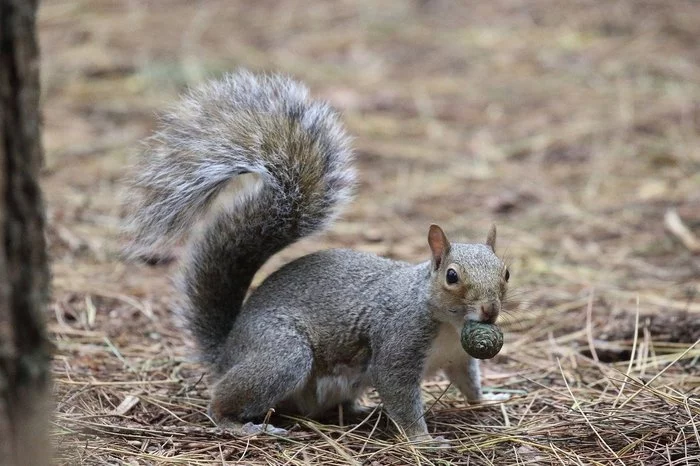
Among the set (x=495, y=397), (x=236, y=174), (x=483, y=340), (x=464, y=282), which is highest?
(x=236, y=174)

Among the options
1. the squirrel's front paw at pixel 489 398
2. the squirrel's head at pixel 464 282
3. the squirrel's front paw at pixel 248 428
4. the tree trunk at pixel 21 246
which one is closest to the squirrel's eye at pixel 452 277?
the squirrel's head at pixel 464 282

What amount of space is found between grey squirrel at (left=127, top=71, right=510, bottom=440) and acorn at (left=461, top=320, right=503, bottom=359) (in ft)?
0.14

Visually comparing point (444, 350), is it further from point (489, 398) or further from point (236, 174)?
point (236, 174)

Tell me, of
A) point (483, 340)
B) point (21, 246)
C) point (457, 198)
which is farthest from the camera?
point (457, 198)

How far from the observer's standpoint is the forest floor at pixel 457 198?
8.20 ft

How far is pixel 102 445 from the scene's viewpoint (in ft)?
7.45

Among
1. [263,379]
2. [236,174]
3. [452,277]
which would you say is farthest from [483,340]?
[236,174]

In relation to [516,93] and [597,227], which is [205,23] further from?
[597,227]

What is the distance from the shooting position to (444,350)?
2609 mm

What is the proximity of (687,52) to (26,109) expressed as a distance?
662 centimetres

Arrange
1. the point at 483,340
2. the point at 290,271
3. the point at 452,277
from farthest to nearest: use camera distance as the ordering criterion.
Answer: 1. the point at 290,271
2. the point at 452,277
3. the point at 483,340

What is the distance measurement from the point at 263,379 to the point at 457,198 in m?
2.65

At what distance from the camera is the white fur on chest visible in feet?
8.45

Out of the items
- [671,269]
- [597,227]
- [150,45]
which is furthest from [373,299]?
[150,45]
